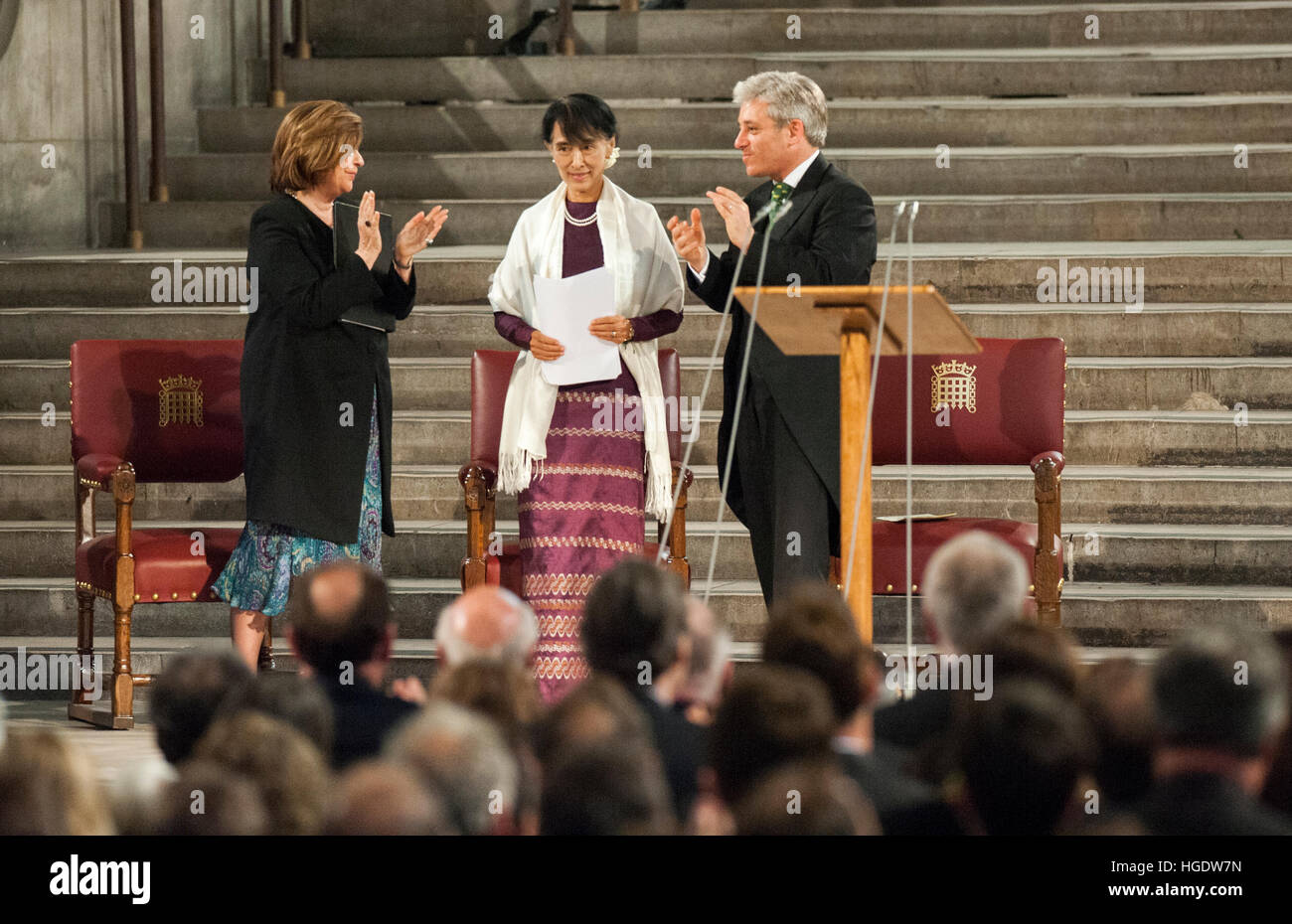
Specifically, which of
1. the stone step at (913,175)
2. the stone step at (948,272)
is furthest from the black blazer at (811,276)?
the stone step at (913,175)

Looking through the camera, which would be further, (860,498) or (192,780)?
(860,498)

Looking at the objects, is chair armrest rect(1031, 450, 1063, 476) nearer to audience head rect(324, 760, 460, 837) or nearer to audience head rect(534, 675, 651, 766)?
audience head rect(534, 675, 651, 766)

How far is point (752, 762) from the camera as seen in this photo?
7.03 ft

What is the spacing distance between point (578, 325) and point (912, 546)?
1054mm

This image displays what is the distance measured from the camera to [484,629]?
264 centimetres

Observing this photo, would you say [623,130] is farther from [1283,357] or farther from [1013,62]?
[1283,357]

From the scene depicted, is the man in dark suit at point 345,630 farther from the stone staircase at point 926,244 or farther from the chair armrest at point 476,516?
the stone staircase at point 926,244

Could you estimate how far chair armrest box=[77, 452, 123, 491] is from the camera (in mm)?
4934

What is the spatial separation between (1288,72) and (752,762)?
20.4 ft

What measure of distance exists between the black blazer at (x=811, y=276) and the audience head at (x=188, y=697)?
1.87 metres

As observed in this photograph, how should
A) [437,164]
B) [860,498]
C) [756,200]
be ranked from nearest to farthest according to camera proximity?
[860,498], [756,200], [437,164]

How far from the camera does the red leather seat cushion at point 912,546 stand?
472cm

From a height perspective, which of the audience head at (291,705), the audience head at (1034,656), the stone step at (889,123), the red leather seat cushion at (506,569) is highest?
the stone step at (889,123)
